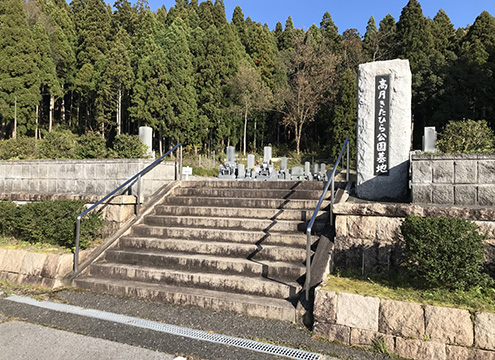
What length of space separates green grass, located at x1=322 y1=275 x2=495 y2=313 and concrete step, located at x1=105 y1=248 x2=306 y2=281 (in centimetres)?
60

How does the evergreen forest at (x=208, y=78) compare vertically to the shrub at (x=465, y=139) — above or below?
above

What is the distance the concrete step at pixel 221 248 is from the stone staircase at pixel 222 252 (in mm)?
13

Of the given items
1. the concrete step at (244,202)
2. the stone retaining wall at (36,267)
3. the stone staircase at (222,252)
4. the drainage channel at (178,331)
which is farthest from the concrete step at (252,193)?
the drainage channel at (178,331)

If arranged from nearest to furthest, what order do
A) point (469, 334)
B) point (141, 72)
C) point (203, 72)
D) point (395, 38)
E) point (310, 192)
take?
point (469, 334), point (310, 192), point (141, 72), point (203, 72), point (395, 38)

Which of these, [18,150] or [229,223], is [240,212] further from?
[18,150]

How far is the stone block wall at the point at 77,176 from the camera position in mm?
6348

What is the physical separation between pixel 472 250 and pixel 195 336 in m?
2.77

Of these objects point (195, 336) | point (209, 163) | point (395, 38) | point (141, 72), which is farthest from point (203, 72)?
point (195, 336)

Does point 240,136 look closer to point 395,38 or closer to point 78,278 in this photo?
point 395,38

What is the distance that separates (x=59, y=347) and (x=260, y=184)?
13.8ft

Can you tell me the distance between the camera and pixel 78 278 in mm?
4730

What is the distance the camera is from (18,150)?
8.47 meters

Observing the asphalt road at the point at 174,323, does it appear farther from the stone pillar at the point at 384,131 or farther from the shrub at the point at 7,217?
the stone pillar at the point at 384,131

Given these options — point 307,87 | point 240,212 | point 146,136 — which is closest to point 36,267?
point 240,212
